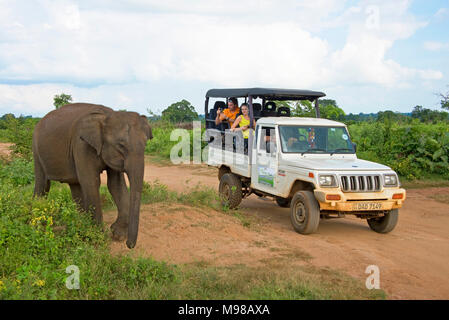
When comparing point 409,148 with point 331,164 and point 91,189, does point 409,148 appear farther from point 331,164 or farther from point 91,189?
point 91,189

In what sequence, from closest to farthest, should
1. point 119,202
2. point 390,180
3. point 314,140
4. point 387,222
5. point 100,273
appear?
point 100,273 < point 119,202 < point 390,180 < point 387,222 < point 314,140

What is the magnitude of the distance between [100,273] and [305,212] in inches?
153

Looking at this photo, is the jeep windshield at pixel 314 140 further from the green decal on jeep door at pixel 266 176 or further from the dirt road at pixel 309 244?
the dirt road at pixel 309 244

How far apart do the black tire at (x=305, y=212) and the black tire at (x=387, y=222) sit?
136cm

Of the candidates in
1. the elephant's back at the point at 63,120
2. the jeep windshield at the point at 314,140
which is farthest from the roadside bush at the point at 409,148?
the elephant's back at the point at 63,120

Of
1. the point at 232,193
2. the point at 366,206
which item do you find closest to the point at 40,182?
the point at 232,193

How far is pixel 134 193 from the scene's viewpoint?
584 cm

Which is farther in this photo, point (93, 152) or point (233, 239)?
point (233, 239)

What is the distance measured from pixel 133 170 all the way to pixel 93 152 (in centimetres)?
97

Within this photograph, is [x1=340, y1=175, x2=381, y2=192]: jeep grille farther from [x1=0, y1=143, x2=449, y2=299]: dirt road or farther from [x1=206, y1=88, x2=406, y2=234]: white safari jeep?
[x1=0, y1=143, x2=449, y2=299]: dirt road

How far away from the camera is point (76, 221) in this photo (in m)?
6.35
